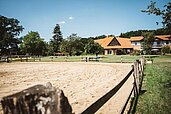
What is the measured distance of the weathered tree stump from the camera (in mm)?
1514

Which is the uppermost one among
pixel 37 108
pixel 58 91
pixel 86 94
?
pixel 58 91

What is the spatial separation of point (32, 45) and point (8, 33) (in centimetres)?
1110

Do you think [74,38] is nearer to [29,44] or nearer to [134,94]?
[29,44]

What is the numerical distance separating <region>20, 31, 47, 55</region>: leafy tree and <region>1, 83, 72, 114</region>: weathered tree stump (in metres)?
82.9

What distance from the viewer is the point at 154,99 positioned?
24.3ft

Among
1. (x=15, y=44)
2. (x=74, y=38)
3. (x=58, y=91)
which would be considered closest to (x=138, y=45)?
(x=74, y=38)

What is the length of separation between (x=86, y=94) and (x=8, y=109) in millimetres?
7585

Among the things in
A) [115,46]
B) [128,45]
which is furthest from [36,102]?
[128,45]

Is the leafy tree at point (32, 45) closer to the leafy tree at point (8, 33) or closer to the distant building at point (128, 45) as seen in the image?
the leafy tree at point (8, 33)

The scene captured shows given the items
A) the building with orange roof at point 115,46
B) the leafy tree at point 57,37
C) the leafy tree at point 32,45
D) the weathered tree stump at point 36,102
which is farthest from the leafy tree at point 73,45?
the weathered tree stump at point 36,102

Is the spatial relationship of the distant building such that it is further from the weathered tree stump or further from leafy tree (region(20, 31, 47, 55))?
the weathered tree stump

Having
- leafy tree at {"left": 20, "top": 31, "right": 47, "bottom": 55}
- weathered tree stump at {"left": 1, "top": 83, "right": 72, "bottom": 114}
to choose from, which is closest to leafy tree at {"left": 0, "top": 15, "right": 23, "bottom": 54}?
leafy tree at {"left": 20, "top": 31, "right": 47, "bottom": 55}

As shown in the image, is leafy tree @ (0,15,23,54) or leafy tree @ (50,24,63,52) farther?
leafy tree @ (50,24,63,52)

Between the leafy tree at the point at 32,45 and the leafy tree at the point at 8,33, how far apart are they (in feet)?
13.5
